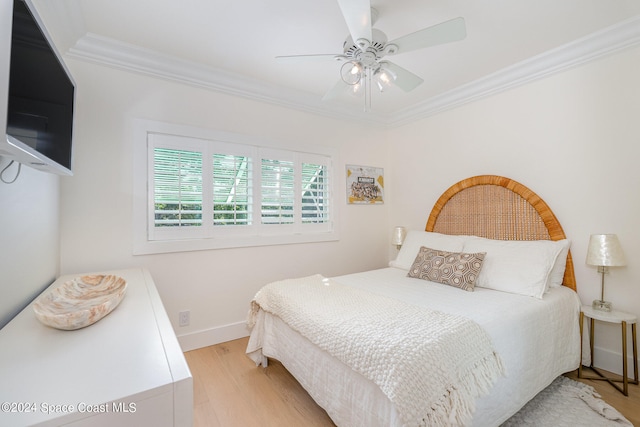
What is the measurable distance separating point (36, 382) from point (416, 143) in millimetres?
3606

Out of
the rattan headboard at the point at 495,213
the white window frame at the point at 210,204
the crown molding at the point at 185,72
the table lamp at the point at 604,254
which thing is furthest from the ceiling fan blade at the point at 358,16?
the table lamp at the point at 604,254

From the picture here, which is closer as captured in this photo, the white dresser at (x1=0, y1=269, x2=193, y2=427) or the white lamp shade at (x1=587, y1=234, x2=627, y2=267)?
the white dresser at (x1=0, y1=269, x2=193, y2=427)

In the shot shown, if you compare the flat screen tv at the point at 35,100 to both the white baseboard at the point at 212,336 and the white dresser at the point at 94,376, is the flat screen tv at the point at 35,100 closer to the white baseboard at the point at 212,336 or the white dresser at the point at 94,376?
the white dresser at the point at 94,376

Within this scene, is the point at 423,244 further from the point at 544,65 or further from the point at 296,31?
the point at 296,31

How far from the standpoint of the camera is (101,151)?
2.14 metres

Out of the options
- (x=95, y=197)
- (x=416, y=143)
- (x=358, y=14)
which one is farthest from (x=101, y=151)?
(x=416, y=143)

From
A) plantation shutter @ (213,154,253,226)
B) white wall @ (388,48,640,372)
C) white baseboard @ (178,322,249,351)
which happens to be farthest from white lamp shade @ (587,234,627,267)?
white baseboard @ (178,322,249,351)

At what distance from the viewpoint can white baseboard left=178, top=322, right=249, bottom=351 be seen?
2438 millimetres

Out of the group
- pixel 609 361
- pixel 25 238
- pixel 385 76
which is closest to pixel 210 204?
pixel 25 238

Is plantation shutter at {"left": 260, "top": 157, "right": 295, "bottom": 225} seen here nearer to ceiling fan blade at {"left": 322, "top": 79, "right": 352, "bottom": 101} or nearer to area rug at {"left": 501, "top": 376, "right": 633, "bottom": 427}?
ceiling fan blade at {"left": 322, "top": 79, "right": 352, "bottom": 101}

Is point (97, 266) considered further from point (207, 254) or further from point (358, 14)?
point (358, 14)

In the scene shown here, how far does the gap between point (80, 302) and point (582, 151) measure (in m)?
3.48

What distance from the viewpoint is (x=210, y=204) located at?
2.55m

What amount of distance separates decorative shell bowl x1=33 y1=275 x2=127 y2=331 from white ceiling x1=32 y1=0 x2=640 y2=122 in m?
1.57
